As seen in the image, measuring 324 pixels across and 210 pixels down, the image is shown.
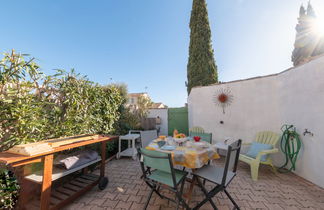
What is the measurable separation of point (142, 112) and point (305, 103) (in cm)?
570

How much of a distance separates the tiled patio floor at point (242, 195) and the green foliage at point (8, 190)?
0.68 m

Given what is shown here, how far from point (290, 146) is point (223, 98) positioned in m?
2.07

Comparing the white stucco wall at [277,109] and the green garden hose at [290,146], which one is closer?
A: the white stucco wall at [277,109]

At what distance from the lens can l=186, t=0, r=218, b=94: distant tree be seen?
7.43 m

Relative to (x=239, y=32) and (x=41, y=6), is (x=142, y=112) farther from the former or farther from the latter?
(x=239, y=32)

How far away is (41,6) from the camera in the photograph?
307 cm

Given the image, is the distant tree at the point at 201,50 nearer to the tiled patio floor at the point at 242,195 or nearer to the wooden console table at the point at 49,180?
the tiled patio floor at the point at 242,195

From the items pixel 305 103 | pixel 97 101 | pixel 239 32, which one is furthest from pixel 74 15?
pixel 305 103

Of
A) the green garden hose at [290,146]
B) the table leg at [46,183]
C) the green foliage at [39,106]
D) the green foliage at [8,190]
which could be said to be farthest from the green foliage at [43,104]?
the green garden hose at [290,146]

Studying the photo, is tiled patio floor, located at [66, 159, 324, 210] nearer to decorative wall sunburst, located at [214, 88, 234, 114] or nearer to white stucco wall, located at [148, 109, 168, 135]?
decorative wall sunburst, located at [214, 88, 234, 114]

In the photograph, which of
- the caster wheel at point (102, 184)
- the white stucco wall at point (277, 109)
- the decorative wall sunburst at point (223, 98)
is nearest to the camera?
the caster wheel at point (102, 184)

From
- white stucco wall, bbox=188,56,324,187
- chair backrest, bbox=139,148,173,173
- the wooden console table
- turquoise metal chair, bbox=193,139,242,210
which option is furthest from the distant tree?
the wooden console table

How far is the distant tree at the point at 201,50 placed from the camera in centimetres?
743

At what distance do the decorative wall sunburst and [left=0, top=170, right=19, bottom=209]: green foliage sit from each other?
196 inches
